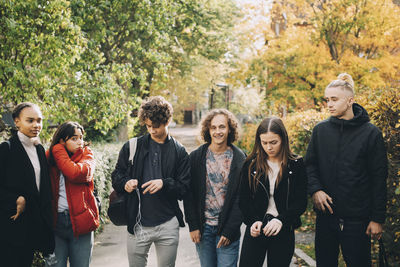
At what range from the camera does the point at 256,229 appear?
9.78 feet

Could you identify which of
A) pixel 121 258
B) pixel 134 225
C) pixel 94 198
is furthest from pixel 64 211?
pixel 121 258

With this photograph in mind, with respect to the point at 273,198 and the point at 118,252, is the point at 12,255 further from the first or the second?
the point at 118,252

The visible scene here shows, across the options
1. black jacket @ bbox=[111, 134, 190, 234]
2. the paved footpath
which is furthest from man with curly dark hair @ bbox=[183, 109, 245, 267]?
the paved footpath

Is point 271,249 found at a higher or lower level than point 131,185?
lower

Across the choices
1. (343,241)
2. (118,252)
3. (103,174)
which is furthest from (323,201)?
(103,174)

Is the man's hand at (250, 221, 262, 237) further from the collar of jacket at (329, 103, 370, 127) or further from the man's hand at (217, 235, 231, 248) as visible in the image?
the collar of jacket at (329, 103, 370, 127)

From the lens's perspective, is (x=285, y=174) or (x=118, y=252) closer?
(x=285, y=174)

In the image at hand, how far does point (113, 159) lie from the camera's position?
8.32 metres

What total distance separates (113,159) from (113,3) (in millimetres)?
4042

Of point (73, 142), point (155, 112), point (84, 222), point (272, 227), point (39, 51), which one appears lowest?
point (84, 222)

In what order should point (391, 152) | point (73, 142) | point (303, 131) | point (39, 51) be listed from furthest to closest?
1. point (303, 131)
2. point (39, 51)
3. point (391, 152)
4. point (73, 142)

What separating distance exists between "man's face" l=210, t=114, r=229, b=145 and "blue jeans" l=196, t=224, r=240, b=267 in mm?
811

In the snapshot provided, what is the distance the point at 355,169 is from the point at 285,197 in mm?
741

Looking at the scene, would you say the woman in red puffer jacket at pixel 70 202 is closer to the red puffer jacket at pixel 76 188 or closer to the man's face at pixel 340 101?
the red puffer jacket at pixel 76 188
